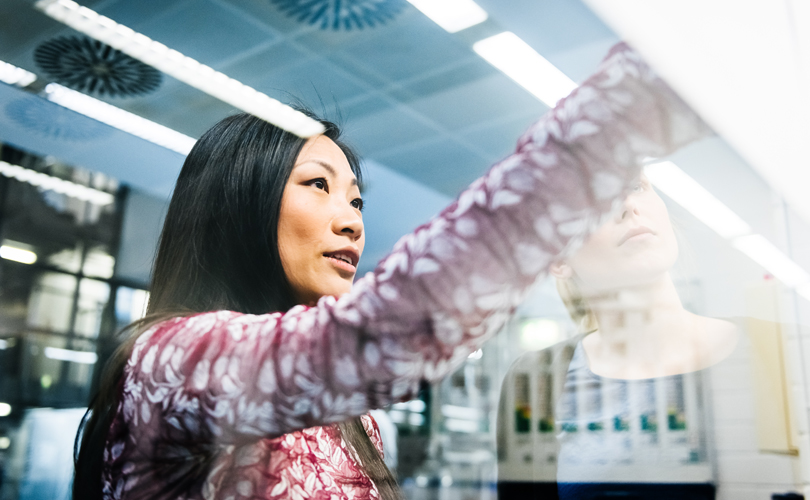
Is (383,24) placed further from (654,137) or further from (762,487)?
(762,487)

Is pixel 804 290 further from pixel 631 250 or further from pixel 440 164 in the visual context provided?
pixel 440 164

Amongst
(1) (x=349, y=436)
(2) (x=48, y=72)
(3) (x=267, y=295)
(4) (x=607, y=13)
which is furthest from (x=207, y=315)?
(2) (x=48, y=72)

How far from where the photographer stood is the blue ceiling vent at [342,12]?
Answer: 901mm

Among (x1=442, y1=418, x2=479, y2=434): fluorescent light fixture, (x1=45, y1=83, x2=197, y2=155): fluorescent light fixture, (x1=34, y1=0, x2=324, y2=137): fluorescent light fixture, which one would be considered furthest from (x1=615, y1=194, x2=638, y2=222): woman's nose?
(x1=45, y1=83, x2=197, y2=155): fluorescent light fixture

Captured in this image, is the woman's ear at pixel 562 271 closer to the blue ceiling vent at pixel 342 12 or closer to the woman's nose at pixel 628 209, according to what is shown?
the woman's nose at pixel 628 209

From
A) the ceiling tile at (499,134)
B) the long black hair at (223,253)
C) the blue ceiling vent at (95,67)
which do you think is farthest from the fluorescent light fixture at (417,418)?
the blue ceiling vent at (95,67)

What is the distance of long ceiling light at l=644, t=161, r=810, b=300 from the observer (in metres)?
0.49

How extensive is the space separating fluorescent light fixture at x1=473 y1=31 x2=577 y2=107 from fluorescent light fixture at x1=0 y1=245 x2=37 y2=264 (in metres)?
1.15

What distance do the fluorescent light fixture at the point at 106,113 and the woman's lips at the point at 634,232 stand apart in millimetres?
815

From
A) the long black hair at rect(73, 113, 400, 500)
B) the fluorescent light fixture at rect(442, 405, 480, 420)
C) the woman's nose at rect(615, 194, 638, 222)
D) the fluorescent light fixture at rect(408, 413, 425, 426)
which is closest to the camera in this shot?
the woman's nose at rect(615, 194, 638, 222)

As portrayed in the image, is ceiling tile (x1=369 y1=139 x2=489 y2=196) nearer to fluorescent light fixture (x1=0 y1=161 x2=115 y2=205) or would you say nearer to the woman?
the woman

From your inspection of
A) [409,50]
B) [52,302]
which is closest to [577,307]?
[409,50]

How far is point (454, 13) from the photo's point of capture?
0.80 meters

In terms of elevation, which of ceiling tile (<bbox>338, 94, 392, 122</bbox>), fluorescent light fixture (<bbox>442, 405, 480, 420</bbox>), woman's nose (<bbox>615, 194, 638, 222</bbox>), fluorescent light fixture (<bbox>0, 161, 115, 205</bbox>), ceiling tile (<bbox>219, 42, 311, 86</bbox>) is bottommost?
fluorescent light fixture (<bbox>442, 405, 480, 420</bbox>)
